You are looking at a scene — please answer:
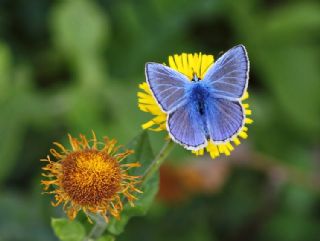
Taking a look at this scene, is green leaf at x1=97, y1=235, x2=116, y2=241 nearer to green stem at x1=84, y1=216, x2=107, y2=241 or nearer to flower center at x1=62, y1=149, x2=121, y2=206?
green stem at x1=84, y1=216, x2=107, y2=241

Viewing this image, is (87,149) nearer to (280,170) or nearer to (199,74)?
(199,74)

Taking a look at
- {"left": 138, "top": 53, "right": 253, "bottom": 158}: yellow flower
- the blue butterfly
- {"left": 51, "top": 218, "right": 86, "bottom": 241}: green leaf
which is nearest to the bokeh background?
{"left": 51, "top": 218, "right": 86, "bottom": 241}: green leaf

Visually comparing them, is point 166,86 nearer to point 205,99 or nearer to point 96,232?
point 205,99

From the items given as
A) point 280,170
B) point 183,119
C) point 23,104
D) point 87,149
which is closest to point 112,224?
point 87,149

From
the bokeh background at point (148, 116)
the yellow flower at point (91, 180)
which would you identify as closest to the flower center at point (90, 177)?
the yellow flower at point (91, 180)

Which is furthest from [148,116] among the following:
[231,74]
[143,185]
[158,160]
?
[231,74]

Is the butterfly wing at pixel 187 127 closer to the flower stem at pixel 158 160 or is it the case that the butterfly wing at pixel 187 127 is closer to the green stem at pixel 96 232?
the flower stem at pixel 158 160
